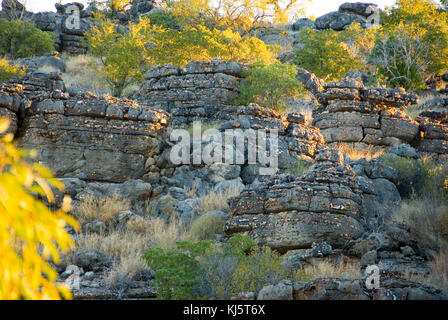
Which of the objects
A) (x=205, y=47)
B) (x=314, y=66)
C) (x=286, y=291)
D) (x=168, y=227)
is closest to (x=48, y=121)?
(x=168, y=227)

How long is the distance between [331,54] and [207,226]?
74.5 ft

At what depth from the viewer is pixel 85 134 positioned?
1380cm

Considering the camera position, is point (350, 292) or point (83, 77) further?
point (83, 77)

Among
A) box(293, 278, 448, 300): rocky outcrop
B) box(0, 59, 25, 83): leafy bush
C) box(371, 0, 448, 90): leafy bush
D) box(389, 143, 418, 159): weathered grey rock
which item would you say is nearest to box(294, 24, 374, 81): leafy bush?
box(371, 0, 448, 90): leafy bush

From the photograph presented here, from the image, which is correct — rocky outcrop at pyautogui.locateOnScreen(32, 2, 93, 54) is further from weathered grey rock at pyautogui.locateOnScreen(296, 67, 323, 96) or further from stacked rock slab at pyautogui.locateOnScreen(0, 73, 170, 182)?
stacked rock slab at pyautogui.locateOnScreen(0, 73, 170, 182)

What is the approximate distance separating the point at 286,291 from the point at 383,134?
14.2 meters

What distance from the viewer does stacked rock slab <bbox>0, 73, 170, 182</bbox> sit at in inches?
535

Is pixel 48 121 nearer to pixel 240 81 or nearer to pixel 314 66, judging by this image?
pixel 240 81

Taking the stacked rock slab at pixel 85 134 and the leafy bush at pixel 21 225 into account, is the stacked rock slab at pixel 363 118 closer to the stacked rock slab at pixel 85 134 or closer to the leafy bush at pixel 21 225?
the stacked rock slab at pixel 85 134

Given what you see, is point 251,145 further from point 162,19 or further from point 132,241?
point 162,19

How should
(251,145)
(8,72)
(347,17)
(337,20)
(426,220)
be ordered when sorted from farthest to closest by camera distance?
(347,17) < (337,20) < (8,72) < (251,145) < (426,220)

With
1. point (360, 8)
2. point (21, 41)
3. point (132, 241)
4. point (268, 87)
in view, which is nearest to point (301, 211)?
point (132, 241)

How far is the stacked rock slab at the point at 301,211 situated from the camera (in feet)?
34.1

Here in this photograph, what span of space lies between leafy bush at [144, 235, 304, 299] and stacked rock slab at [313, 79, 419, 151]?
11492mm
